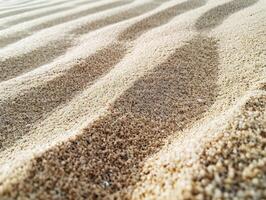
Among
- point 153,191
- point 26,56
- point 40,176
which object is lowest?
point 153,191

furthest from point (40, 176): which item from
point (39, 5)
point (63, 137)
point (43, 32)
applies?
point (39, 5)

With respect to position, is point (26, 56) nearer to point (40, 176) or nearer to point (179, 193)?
point (40, 176)

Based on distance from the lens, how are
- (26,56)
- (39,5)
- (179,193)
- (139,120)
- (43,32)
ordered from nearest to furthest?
1. (179,193)
2. (139,120)
3. (26,56)
4. (43,32)
5. (39,5)

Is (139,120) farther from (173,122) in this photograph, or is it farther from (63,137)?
(63,137)

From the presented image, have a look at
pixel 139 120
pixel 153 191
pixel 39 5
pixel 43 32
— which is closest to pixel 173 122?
pixel 139 120

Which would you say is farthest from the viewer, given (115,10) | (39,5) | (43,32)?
(39,5)

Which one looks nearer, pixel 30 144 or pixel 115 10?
pixel 30 144

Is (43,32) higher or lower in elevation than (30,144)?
higher
